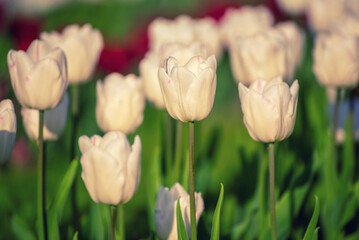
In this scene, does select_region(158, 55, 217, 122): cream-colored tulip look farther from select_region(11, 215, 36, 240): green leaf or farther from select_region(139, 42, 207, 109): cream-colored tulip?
select_region(11, 215, 36, 240): green leaf

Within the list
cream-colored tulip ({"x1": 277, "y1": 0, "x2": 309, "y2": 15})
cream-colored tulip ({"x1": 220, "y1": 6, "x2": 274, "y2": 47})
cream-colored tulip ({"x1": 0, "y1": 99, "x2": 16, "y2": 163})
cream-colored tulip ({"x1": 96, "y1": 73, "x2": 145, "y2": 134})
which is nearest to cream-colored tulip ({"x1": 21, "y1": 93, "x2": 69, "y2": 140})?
cream-colored tulip ({"x1": 96, "y1": 73, "x2": 145, "y2": 134})

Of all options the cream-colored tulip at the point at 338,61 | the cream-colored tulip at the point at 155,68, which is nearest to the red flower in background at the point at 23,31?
the cream-colored tulip at the point at 155,68

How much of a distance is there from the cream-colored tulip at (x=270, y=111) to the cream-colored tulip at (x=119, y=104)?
422 millimetres

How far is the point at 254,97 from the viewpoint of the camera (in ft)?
3.52

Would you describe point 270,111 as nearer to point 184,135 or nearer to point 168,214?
point 168,214

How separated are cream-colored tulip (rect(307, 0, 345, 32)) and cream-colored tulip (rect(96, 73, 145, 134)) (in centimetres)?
114

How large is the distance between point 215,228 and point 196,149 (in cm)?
87

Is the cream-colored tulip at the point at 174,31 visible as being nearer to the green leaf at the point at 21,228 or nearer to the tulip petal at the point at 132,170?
the green leaf at the point at 21,228

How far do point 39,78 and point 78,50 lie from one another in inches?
15.1

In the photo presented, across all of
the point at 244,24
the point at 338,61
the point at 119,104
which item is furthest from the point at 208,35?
the point at 119,104

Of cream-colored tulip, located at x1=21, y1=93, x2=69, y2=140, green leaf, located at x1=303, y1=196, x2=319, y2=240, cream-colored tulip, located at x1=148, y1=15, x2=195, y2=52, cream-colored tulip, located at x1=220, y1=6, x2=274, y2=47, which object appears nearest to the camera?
green leaf, located at x1=303, y1=196, x2=319, y2=240

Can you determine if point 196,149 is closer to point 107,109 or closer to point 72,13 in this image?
point 107,109

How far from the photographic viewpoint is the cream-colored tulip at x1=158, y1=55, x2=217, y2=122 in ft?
3.36

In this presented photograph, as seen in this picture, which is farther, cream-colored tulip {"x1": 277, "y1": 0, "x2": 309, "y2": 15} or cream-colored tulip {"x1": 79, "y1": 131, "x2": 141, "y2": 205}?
cream-colored tulip {"x1": 277, "y1": 0, "x2": 309, "y2": 15}
